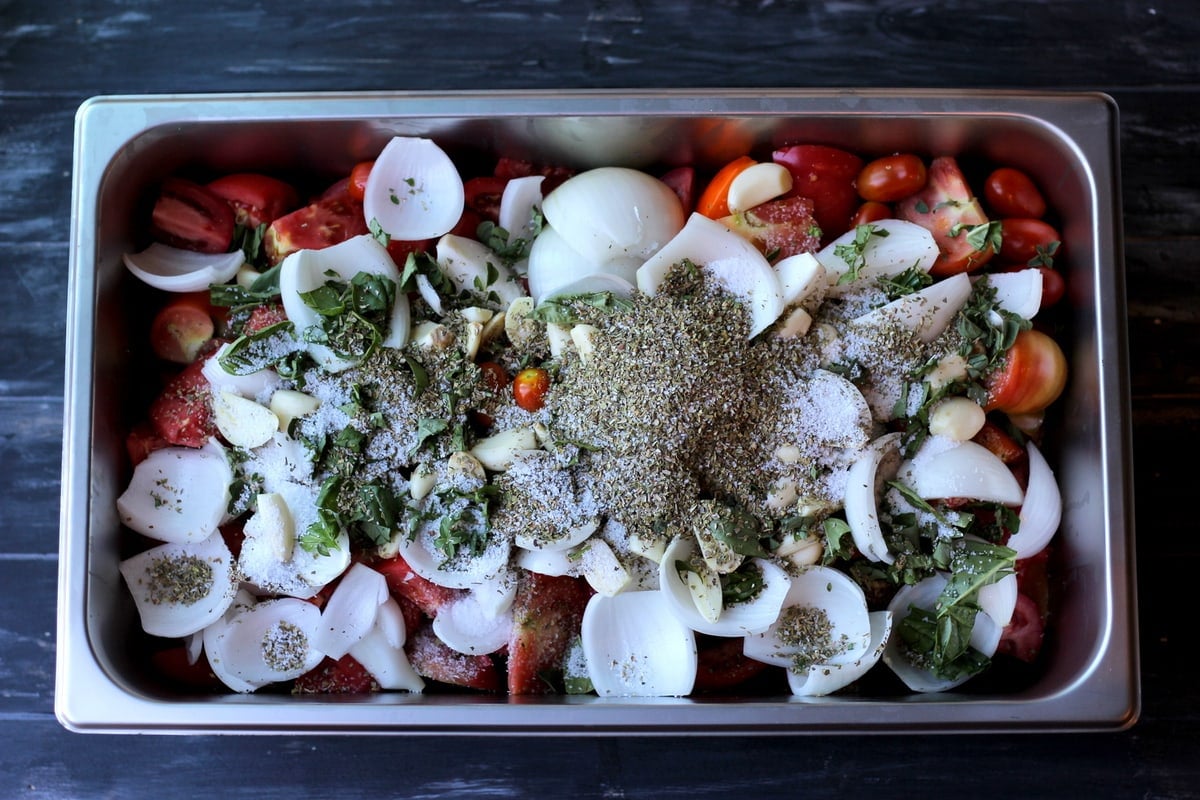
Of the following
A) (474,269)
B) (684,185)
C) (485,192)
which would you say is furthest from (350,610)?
(684,185)

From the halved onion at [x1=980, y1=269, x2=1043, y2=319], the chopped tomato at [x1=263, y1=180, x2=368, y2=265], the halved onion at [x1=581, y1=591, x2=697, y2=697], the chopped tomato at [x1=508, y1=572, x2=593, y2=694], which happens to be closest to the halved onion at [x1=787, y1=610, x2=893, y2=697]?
the halved onion at [x1=581, y1=591, x2=697, y2=697]

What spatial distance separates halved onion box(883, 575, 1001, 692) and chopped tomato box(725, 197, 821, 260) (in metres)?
0.42

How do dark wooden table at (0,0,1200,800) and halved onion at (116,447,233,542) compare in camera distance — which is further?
dark wooden table at (0,0,1200,800)

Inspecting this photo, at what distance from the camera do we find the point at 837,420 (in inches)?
40.6

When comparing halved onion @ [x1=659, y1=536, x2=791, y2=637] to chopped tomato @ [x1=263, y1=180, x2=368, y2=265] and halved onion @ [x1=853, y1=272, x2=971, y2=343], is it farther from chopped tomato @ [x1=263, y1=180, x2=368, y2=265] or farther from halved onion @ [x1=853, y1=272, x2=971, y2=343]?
chopped tomato @ [x1=263, y1=180, x2=368, y2=265]

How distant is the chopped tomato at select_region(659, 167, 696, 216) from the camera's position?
1.14 meters

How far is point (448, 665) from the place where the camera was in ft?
3.60

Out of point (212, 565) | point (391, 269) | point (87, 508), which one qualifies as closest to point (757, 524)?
point (391, 269)

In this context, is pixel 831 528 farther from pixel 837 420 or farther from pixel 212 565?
pixel 212 565

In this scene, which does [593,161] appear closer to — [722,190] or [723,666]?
[722,190]

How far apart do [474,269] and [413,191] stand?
12 cm

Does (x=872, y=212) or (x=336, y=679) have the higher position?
(x=872, y=212)

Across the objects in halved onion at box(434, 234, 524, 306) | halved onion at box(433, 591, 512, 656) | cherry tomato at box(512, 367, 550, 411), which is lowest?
halved onion at box(433, 591, 512, 656)

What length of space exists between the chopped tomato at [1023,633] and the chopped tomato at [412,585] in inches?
25.6
